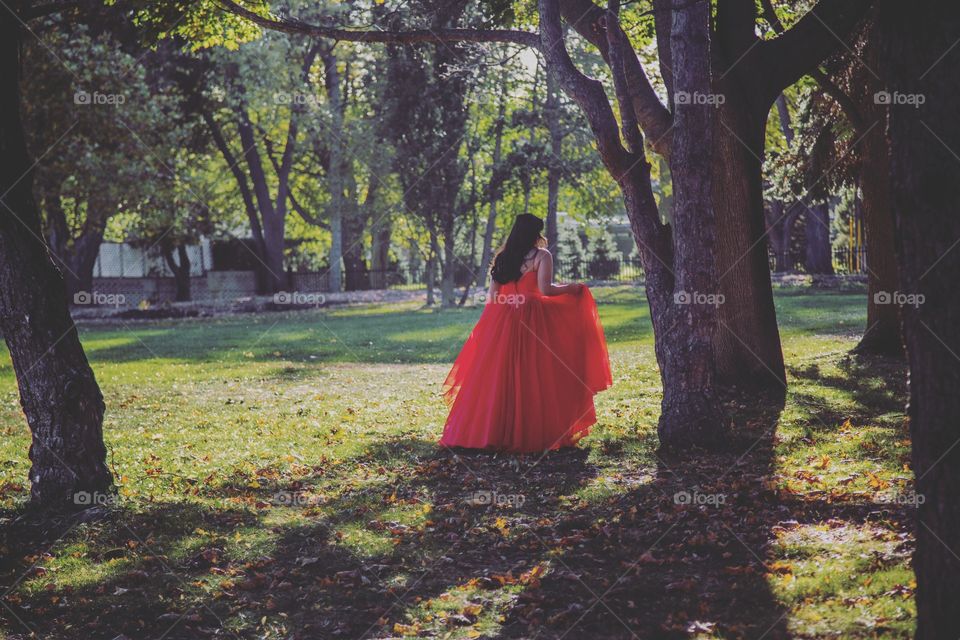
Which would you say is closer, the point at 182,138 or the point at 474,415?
the point at 474,415

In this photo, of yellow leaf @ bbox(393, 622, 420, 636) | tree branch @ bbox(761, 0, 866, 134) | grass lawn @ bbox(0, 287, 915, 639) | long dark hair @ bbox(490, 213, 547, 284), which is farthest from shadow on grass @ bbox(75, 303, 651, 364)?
yellow leaf @ bbox(393, 622, 420, 636)

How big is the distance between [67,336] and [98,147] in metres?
23.3

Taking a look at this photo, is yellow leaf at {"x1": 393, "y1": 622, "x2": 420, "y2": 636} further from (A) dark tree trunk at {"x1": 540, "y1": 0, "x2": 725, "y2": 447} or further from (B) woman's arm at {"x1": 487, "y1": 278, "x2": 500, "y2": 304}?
(B) woman's arm at {"x1": 487, "y1": 278, "x2": 500, "y2": 304}

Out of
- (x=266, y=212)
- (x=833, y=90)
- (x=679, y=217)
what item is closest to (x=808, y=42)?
(x=679, y=217)

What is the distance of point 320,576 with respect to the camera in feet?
18.7

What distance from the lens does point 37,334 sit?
21.7 ft

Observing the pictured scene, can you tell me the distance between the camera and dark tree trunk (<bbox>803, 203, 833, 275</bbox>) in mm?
39531

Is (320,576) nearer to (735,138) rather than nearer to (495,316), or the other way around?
(495,316)

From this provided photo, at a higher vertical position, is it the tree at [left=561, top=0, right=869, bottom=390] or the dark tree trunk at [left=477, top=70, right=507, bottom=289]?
the dark tree trunk at [left=477, top=70, right=507, bottom=289]

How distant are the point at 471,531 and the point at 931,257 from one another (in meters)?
3.84

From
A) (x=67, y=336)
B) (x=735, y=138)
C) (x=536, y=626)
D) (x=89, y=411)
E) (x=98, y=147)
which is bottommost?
(x=536, y=626)

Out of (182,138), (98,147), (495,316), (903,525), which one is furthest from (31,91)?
(903,525)

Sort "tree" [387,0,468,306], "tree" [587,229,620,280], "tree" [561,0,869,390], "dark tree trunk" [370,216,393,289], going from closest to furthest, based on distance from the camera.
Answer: "tree" [561,0,869,390] < "tree" [387,0,468,306] < "dark tree trunk" [370,216,393,289] < "tree" [587,229,620,280]

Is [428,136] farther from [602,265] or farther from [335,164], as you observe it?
[602,265]
